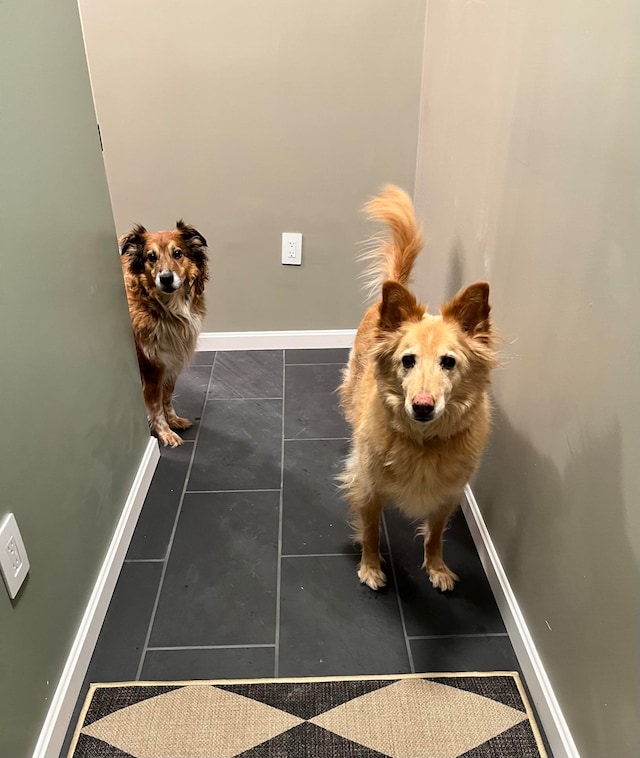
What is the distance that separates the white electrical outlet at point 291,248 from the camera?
272 cm

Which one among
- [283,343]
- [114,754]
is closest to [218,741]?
[114,754]

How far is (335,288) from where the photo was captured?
2861 millimetres

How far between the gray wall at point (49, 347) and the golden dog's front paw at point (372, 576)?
740mm

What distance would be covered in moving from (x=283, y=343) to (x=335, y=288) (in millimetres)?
383

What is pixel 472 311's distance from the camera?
129 centimetres

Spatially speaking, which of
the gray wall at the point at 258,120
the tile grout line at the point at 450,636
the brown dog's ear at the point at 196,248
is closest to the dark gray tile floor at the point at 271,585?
the tile grout line at the point at 450,636

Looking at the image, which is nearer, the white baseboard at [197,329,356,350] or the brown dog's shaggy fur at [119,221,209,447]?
the brown dog's shaggy fur at [119,221,209,447]

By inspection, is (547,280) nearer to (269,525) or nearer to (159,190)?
(269,525)

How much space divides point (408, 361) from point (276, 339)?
1.72 metres

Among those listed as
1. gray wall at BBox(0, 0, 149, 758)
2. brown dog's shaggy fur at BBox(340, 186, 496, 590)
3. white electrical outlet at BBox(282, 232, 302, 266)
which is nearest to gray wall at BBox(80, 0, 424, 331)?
white electrical outlet at BBox(282, 232, 302, 266)

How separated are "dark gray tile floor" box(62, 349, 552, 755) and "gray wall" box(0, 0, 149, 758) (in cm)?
20

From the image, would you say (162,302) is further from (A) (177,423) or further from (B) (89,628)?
(B) (89,628)

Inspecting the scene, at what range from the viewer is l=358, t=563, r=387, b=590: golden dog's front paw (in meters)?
1.68

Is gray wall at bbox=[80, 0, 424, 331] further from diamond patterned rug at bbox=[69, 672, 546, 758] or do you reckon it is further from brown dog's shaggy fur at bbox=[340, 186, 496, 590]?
diamond patterned rug at bbox=[69, 672, 546, 758]
